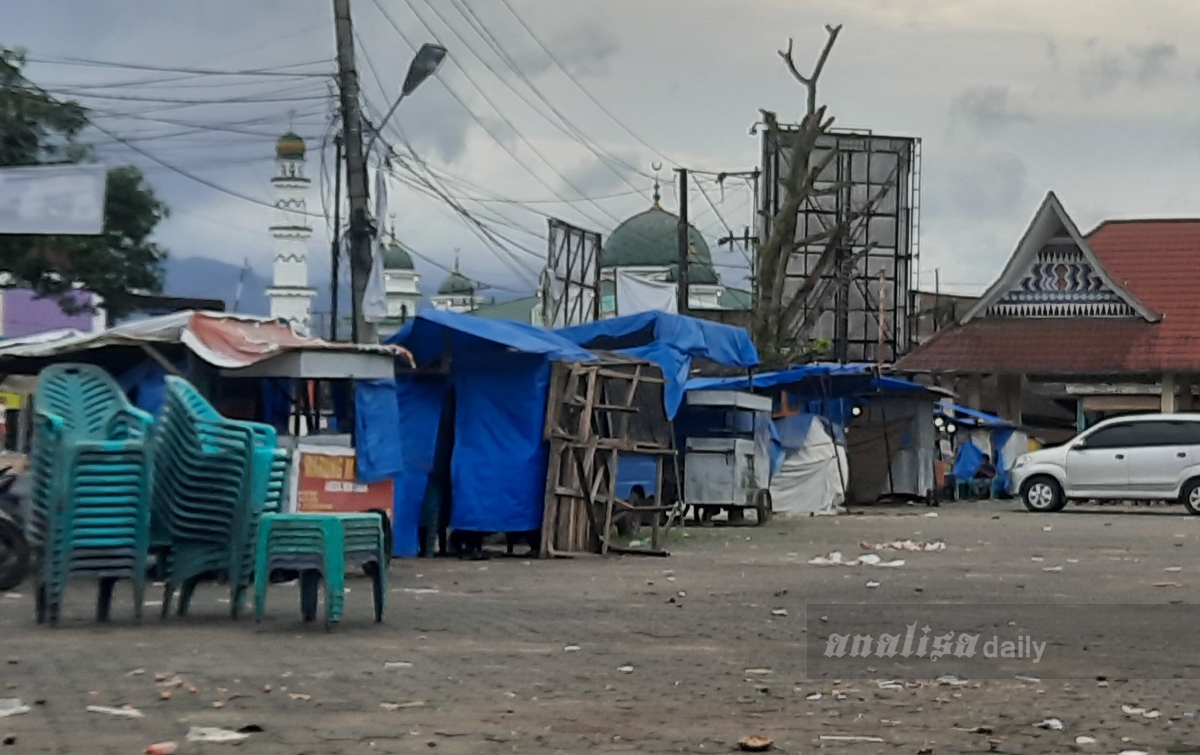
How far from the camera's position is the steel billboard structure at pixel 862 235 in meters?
49.0

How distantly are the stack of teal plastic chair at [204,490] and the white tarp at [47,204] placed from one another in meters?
9.05

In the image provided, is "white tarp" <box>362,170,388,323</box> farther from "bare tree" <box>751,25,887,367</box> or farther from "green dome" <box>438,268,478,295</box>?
"green dome" <box>438,268,478,295</box>

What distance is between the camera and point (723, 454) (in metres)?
24.3

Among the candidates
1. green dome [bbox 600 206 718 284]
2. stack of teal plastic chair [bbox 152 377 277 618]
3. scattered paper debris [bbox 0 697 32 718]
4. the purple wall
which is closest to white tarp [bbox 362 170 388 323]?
stack of teal plastic chair [bbox 152 377 277 618]

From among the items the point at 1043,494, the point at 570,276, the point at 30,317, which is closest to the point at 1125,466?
the point at 1043,494

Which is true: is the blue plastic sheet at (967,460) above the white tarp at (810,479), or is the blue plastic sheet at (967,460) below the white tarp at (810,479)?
above

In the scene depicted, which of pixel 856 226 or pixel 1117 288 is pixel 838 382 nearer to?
pixel 1117 288

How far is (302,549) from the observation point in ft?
33.3

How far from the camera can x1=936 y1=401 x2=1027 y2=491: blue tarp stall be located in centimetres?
3972

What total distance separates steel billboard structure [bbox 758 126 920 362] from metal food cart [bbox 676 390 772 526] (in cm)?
2264

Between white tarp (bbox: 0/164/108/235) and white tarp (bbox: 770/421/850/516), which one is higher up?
white tarp (bbox: 0/164/108/235)

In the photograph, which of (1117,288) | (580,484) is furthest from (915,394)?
(580,484)

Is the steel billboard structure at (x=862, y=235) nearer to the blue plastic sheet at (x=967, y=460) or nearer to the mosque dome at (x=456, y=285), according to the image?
the blue plastic sheet at (x=967, y=460)

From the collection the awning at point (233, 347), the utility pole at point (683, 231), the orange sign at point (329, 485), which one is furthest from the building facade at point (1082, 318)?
the awning at point (233, 347)
